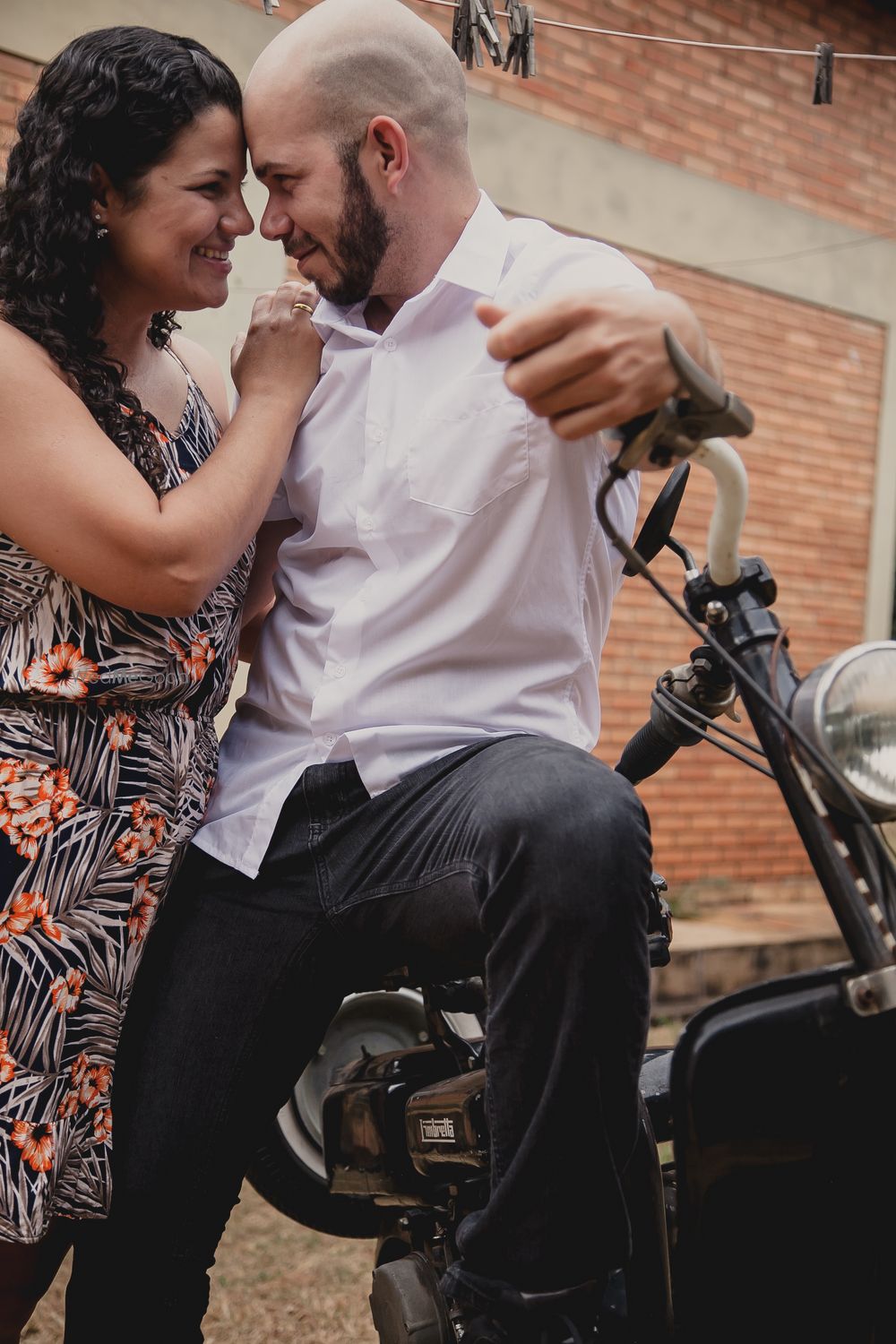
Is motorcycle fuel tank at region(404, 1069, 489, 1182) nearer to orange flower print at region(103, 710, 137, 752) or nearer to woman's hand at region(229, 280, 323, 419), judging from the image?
orange flower print at region(103, 710, 137, 752)

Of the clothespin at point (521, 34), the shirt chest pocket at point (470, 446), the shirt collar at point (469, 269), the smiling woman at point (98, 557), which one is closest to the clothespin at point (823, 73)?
the clothespin at point (521, 34)

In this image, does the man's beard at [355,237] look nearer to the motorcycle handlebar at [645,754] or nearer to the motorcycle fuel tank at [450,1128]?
the motorcycle handlebar at [645,754]

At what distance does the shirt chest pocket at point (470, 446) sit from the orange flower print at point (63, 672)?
530mm

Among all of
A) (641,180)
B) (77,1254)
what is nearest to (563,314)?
(77,1254)

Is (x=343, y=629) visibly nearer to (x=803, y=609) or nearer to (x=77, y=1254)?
(x=77, y=1254)

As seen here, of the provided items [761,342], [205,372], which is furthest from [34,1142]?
[761,342]

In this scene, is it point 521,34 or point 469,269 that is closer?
point 469,269

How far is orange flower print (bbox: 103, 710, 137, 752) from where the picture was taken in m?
1.93

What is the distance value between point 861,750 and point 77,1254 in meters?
1.43

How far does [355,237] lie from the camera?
2139 mm

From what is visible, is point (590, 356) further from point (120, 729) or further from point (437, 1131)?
point (437, 1131)

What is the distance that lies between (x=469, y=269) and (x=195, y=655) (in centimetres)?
72

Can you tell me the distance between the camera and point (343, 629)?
1.97m

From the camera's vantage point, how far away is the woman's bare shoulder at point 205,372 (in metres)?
2.41
